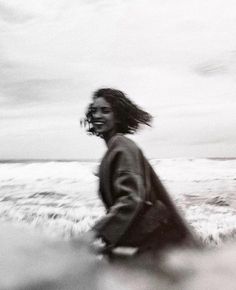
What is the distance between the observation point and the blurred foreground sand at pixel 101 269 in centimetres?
169

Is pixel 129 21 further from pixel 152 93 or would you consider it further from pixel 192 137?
pixel 192 137

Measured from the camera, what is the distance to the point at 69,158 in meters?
1.95

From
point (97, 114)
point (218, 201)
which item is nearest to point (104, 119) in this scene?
point (97, 114)

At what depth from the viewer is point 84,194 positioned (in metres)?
1.83

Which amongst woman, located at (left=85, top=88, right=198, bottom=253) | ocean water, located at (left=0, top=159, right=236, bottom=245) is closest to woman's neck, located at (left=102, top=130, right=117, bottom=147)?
woman, located at (left=85, top=88, right=198, bottom=253)

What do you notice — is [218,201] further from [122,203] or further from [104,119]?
[104,119]

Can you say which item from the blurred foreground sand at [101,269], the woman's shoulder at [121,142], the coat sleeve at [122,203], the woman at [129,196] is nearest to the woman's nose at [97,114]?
the woman at [129,196]

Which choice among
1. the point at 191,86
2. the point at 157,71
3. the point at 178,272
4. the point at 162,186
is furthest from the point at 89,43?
the point at 178,272

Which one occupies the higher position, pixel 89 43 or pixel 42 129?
pixel 89 43

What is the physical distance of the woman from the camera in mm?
1655

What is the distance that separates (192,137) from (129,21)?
1.99ft

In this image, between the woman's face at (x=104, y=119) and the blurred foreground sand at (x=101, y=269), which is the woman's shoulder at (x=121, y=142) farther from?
the blurred foreground sand at (x=101, y=269)

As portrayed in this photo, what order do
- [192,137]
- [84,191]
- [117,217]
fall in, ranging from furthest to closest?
1. [192,137]
2. [84,191]
3. [117,217]

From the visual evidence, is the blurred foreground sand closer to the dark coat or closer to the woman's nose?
the dark coat
